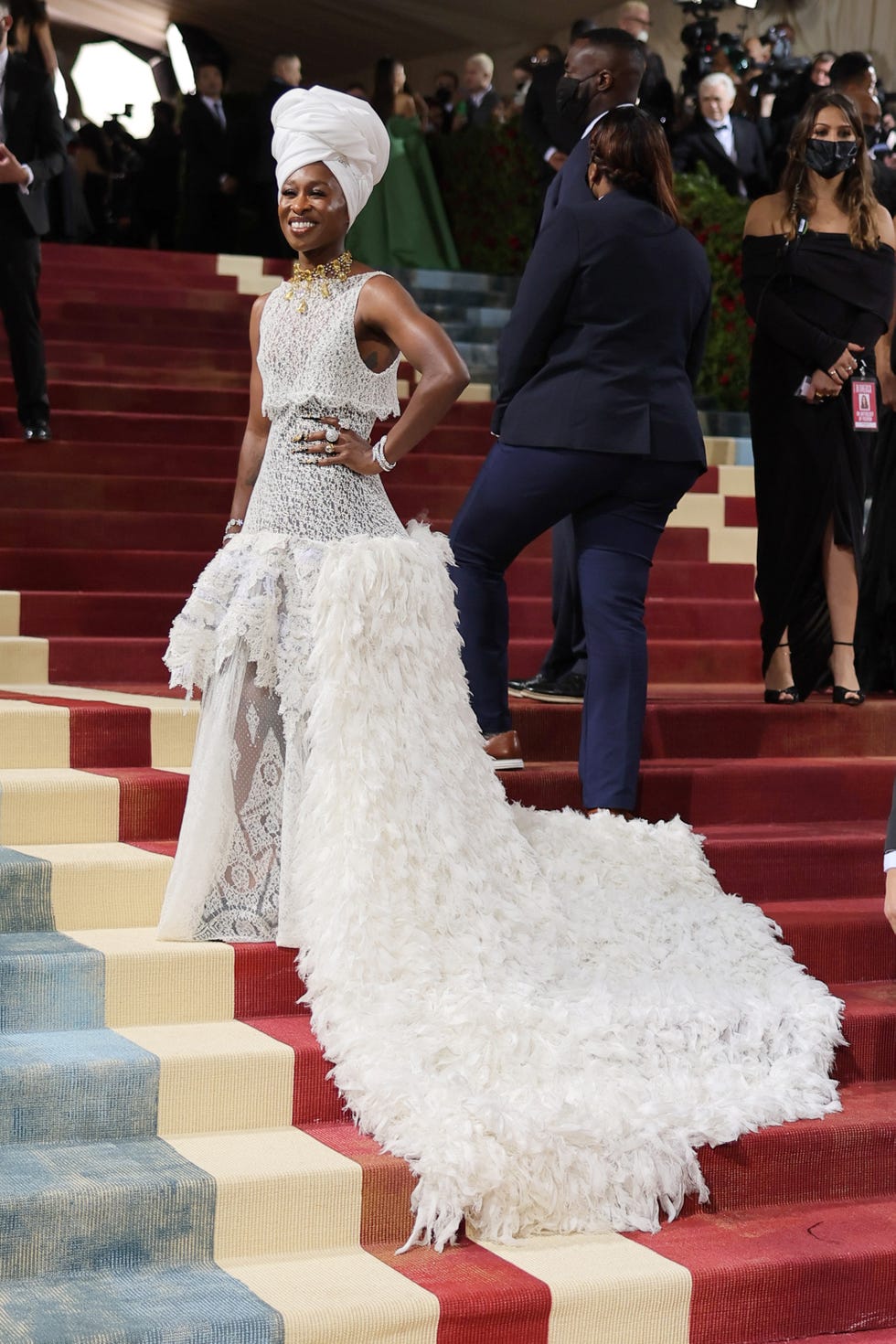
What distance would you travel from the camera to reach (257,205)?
11062 millimetres

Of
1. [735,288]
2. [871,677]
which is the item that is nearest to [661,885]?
[871,677]

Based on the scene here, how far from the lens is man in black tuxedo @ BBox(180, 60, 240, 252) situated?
1077 centimetres

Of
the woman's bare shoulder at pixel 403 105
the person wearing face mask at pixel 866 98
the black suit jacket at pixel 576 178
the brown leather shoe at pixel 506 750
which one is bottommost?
the brown leather shoe at pixel 506 750

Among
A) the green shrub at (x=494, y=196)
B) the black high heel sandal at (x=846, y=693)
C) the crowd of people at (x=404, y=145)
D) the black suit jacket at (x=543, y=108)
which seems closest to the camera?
the black high heel sandal at (x=846, y=693)

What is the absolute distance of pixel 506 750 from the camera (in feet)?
13.1

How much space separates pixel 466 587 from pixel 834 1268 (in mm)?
1648

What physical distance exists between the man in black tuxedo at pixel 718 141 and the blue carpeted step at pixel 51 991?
23.0 ft

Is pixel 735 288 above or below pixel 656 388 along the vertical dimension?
above

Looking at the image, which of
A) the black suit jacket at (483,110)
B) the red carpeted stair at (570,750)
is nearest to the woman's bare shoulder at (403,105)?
the black suit jacket at (483,110)

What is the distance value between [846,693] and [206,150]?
24.0 feet

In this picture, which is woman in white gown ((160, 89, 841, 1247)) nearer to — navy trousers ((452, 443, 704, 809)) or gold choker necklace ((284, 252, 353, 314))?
gold choker necklace ((284, 252, 353, 314))

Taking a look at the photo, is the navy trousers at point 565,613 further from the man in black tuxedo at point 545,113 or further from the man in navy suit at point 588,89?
the man in black tuxedo at point 545,113

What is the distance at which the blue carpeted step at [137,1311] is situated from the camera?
7.88 feet

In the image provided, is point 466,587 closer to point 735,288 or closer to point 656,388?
point 656,388
